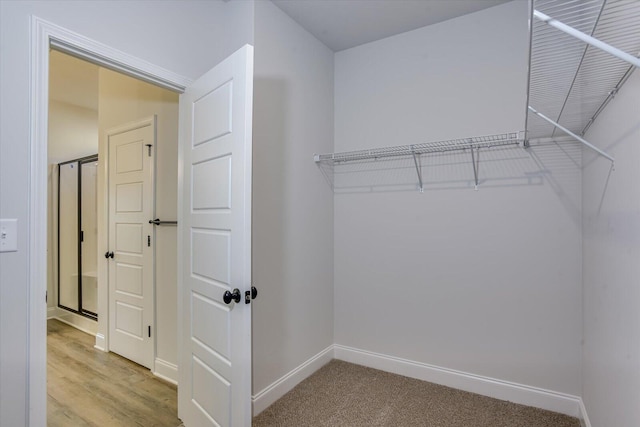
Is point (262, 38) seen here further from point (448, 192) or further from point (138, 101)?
point (448, 192)

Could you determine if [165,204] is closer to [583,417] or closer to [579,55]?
[579,55]

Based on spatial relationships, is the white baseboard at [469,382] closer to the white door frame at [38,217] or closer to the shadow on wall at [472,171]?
the shadow on wall at [472,171]

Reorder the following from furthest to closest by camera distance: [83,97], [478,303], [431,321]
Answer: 1. [83,97]
2. [431,321]
3. [478,303]

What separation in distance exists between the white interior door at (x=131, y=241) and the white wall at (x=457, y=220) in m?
1.61

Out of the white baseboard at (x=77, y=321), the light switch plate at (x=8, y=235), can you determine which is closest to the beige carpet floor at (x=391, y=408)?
the light switch plate at (x=8, y=235)

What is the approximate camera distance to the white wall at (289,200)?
2.24 m

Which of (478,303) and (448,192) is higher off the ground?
(448,192)

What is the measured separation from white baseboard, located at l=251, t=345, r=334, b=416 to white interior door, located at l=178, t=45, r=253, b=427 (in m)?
0.42

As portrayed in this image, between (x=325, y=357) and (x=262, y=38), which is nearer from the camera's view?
(x=262, y=38)

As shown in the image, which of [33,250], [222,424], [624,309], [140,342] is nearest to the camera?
[624,309]

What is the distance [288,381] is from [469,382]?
1.31m

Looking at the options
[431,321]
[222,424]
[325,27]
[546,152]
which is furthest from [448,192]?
[222,424]

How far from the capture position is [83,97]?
13.6 ft

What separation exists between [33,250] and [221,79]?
113cm
